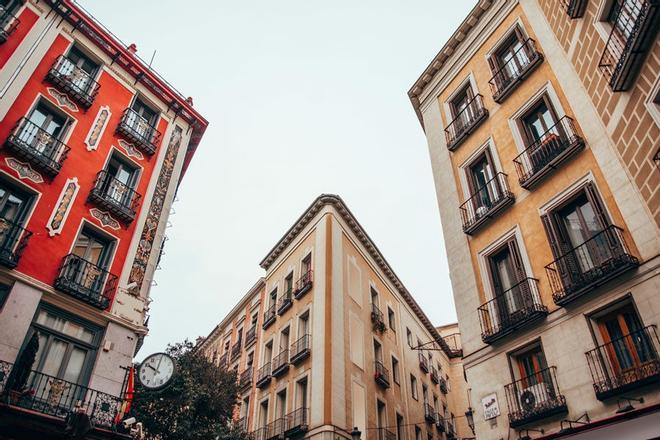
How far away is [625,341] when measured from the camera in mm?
10195

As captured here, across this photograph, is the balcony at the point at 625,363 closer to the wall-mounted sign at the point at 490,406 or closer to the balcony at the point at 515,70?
the wall-mounted sign at the point at 490,406

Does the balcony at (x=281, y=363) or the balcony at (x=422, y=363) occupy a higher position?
the balcony at (x=422, y=363)

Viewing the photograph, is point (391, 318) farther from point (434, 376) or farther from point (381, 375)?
point (434, 376)

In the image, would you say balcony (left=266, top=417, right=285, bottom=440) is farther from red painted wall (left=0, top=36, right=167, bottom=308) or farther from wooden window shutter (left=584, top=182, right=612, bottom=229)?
wooden window shutter (left=584, top=182, right=612, bottom=229)

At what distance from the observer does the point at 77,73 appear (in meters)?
17.4

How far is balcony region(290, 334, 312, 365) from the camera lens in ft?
75.3

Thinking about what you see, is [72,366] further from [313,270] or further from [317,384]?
[313,270]

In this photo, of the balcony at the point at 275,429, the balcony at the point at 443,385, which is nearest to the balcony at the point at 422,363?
the balcony at the point at 443,385

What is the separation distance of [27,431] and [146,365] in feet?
10.6

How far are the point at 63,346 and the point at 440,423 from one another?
88.1 feet

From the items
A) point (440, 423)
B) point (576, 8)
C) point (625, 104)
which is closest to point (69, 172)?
point (576, 8)

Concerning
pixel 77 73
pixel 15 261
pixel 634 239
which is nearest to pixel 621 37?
pixel 634 239

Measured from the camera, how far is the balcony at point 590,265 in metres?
10.5

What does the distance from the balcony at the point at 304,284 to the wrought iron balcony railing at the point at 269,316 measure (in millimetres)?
3185
